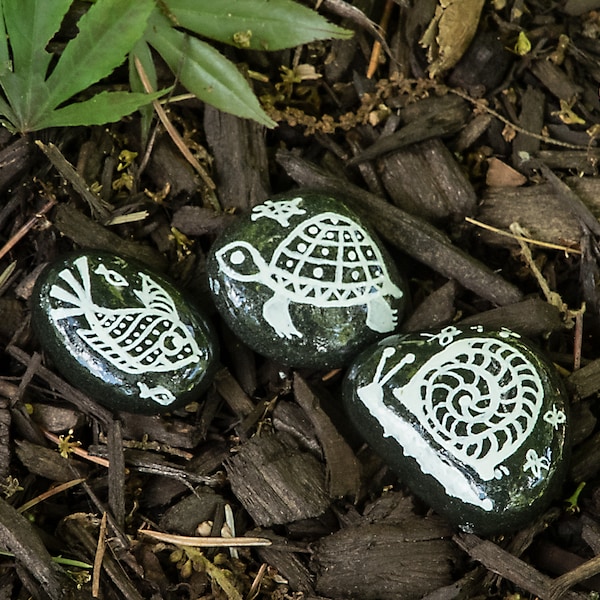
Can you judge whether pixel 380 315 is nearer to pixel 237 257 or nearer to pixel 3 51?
pixel 237 257

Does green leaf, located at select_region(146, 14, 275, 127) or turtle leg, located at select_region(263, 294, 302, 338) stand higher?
green leaf, located at select_region(146, 14, 275, 127)

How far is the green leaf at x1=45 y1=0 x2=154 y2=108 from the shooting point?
6.73ft

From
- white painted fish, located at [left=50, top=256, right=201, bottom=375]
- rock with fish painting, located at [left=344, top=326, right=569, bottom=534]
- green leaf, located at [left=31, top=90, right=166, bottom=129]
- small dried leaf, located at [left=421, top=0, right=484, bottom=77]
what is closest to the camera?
rock with fish painting, located at [left=344, top=326, right=569, bottom=534]

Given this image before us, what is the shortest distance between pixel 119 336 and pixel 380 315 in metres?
0.70

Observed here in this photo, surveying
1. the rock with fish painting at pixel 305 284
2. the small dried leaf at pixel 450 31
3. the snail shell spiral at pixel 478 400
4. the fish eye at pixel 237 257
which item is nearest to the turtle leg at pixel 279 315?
the rock with fish painting at pixel 305 284

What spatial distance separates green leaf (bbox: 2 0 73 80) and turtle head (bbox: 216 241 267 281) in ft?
2.34

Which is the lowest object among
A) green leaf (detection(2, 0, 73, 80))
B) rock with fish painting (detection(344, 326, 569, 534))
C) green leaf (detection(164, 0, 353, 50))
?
rock with fish painting (detection(344, 326, 569, 534))

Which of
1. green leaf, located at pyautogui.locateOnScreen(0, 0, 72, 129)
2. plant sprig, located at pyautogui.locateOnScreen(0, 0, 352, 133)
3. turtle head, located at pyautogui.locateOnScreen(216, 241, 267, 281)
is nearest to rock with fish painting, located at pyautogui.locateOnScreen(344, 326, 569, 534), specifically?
turtle head, located at pyautogui.locateOnScreen(216, 241, 267, 281)

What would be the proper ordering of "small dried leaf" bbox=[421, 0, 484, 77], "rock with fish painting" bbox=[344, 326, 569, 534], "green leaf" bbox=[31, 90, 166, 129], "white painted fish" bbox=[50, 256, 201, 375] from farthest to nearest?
"small dried leaf" bbox=[421, 0, 484, 77], "green leaf" bbox=[31, 90, 166, 129], "white painted fish" bbox=[50, 256, 201, 375], "rock with fish painting" bbox=[344, 326, 569, 534]

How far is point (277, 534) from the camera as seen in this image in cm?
211

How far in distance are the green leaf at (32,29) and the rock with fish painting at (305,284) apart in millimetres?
704

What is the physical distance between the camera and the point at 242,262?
2.10 m

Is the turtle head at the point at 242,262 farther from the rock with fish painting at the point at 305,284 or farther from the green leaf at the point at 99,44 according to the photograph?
the green leaf at the point at 99,44

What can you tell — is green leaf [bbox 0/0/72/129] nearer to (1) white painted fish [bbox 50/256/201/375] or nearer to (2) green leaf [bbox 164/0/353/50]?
(2) green leaf [bbox 164/0/353/50]
